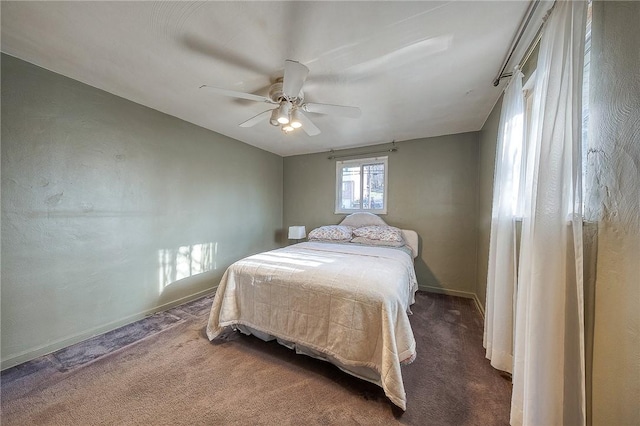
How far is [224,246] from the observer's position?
3.47 meters

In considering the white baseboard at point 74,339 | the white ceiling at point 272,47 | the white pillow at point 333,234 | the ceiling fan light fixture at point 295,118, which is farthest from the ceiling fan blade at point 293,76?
the white baseboard at point 74,339

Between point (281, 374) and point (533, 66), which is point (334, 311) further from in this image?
point (533, 66)

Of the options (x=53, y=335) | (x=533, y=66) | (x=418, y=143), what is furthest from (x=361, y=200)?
(x=53, y=335)

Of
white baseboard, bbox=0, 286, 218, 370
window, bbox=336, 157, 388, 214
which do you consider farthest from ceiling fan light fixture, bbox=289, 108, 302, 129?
white baseboard, bbox=0, 286, 218, 370

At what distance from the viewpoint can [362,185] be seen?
3949 mm

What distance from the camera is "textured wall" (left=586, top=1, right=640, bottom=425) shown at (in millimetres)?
727

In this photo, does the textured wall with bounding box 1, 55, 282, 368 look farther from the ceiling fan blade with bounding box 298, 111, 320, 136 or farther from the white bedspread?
the ceiling fan blade with bounding box 298, 111, 320, 136

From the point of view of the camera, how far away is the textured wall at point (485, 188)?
7.85 feet

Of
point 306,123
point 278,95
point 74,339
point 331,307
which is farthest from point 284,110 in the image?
point 74,339

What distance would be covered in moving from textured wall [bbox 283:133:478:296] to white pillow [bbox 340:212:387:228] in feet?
0.56

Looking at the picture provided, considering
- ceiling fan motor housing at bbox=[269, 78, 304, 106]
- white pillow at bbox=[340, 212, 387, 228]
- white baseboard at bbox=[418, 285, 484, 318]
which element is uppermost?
ceiling fan motor housing at bbox=[269, 78, 304, 106]

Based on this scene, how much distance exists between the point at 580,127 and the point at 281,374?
2.25 m

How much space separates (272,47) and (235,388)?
2407 mm

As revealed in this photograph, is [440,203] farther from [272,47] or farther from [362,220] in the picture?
[272,47]
